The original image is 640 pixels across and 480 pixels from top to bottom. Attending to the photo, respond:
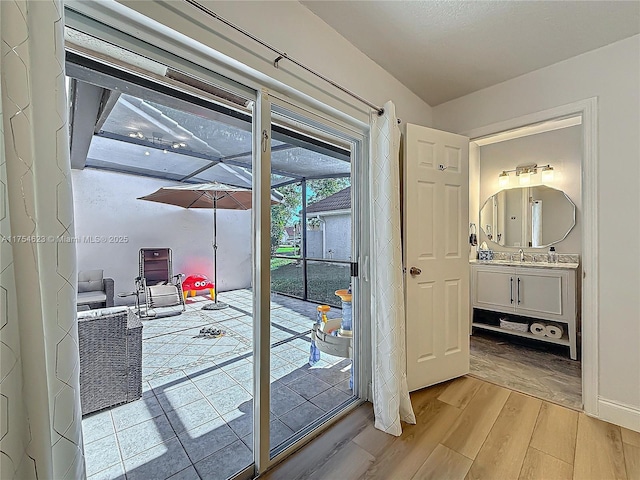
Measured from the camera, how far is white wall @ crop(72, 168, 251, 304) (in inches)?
47.0

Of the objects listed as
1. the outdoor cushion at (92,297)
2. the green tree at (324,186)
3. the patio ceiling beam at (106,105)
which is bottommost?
the outdoor cushion at (92,297)

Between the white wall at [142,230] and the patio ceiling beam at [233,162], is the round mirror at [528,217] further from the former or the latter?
the white wall at [142,230]

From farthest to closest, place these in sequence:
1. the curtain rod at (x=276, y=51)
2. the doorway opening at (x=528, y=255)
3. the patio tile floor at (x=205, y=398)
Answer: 1. the doorway opening at (x=528, y=255)
2. the patio tile floor at (x=205, y=398)
3. the curtain rod at (x=276, y=51)

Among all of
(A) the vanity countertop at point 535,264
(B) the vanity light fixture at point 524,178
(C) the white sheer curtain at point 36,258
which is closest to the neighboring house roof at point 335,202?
(C) the white sheer curtain at point 36,258

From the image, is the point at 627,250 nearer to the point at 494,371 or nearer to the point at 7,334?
the point at 494,371

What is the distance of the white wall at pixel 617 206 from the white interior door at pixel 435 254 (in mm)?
843

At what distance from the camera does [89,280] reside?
47.9 inches

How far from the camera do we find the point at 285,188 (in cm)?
188

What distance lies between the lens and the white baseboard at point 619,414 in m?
1.82

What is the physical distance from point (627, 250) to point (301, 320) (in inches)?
88.8

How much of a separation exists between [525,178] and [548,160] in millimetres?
291

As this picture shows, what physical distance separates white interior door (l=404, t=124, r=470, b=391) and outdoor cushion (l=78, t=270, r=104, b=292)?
188 centimetres

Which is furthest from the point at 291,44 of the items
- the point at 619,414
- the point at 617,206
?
the point at 619,414

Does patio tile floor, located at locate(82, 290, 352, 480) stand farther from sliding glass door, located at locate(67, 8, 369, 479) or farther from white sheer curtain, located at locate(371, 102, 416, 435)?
white sheer curtain, located at locate(371, 102, 416, 435)
